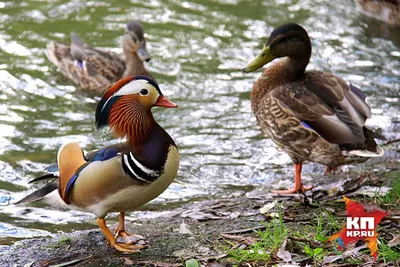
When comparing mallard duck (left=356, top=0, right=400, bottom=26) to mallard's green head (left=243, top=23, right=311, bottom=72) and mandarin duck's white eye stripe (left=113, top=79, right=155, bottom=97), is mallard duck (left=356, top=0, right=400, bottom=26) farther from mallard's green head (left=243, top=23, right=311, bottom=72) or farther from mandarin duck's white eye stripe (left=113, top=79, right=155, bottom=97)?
mandarin duck's white eye stripe (left=113, top=79, right=155, bottom=97)

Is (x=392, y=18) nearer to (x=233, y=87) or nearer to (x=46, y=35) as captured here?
(x=233, y=87)

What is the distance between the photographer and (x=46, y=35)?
412 inches

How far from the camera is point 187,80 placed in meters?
9.27

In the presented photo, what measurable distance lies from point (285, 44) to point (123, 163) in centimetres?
231

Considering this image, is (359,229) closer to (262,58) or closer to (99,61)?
(262,58)

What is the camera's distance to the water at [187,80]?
22.8ft

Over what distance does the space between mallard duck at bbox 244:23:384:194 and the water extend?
87 cm

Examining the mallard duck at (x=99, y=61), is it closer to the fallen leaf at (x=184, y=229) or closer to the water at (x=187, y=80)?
the water at (x=187, y=80)

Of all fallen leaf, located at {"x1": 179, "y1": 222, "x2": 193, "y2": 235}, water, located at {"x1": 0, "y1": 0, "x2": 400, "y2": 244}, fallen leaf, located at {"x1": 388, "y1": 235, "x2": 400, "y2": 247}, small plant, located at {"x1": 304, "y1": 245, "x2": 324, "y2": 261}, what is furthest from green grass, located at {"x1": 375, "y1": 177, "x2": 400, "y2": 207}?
water, located at {"x1": 0, "y1": 0, "x2": 400, "y2": 244}

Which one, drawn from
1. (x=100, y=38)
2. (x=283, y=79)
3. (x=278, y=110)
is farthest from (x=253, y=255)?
(x=100, y=38)

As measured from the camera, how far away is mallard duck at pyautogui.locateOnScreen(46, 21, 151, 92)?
30.7 ft

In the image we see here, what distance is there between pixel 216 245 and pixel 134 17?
6.90 metres

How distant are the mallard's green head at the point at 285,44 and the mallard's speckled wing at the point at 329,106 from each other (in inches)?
12.5

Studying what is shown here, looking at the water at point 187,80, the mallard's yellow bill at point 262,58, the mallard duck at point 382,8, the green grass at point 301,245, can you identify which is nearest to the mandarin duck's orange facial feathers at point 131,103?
the green grass at point 301,245
